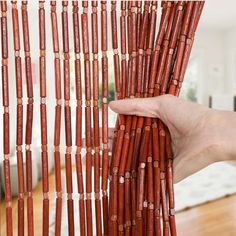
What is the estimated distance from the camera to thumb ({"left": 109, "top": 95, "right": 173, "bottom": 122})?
2.15ft

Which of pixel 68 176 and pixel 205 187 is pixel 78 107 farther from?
pixel 205 187

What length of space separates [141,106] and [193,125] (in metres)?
0.12

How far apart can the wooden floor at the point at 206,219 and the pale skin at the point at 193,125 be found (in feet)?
5.70

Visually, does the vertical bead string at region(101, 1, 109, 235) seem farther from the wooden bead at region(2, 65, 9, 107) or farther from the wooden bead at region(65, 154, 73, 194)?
the wooden bead at region(2, 65, 9, 107)

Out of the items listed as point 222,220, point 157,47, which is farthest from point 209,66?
point 157,47

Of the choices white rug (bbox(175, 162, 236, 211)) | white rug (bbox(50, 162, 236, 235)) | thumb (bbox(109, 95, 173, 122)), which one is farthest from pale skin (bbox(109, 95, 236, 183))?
white rug (bbox(175, 162, 236, 211))

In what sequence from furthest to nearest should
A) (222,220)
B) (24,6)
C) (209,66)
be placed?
(209,66)
(222,220)
(24,6)

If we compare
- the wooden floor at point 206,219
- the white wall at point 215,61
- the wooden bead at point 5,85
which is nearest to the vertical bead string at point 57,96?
the wooden bead at point 5,85

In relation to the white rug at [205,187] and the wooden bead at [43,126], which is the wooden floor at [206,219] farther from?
the wooden bead at [43,126]

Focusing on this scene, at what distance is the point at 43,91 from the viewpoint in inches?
26.6

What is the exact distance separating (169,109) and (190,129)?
7cm

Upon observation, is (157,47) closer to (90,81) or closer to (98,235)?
(90,81)

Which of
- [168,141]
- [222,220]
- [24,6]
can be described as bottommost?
[222,220]

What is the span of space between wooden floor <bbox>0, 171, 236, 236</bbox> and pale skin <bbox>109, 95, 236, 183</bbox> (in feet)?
5.70
